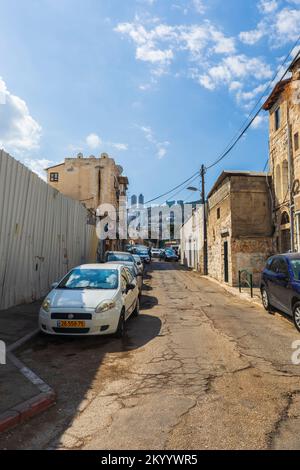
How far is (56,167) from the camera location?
40.8m

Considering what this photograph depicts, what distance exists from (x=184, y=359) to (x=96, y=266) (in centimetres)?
393

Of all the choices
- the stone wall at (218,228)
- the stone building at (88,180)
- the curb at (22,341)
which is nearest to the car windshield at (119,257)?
the stone wall at (218,228)

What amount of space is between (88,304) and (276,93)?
14616 mm

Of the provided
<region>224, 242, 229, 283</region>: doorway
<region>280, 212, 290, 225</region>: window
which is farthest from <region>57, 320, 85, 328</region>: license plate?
<region>224, 242, 229, 283</region>: doorway

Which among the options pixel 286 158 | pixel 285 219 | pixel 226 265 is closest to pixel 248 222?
pixel 285 219

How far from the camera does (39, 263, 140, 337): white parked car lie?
6.60 meters

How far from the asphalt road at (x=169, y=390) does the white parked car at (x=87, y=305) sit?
36 centimetres

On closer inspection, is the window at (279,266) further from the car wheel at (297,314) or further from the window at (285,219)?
the window at (285,219)

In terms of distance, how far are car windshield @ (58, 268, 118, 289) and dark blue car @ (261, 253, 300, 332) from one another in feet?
13.8

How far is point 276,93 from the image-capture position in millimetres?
16484

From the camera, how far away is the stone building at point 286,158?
14.9 meters

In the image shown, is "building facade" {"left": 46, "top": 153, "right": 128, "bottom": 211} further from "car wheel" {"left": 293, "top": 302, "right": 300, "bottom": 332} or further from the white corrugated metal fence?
"car wheel" {"left": 293, "top": 302, "right": 300, "bottom": 332}

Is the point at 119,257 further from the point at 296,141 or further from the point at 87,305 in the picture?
the point at 87,305

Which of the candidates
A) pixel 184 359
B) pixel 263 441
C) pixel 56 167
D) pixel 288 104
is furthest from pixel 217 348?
pixel 56 167
